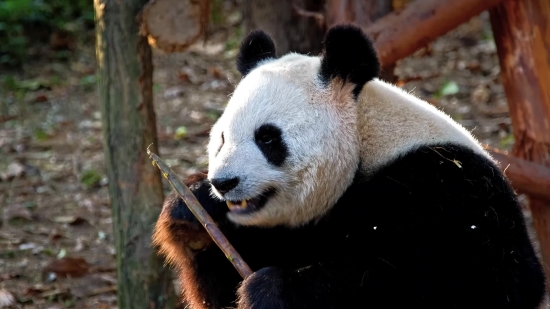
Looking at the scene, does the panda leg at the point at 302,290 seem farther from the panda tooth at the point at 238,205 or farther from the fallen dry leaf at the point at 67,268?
the fallen dry leaf at the point at 67,268

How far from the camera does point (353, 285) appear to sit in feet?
9.54

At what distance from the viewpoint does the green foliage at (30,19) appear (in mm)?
8922

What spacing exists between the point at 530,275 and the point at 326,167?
90cm

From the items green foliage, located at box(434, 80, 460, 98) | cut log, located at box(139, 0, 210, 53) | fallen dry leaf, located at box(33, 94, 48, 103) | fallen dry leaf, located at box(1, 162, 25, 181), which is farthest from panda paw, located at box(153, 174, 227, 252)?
fallen dry leaf, located at box(33, 94, 48, 103)

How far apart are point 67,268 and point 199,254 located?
1.91 meters

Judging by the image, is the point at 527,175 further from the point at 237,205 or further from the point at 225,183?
the point at 225,183

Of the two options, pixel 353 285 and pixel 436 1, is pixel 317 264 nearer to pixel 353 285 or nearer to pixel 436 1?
pixel 353 285

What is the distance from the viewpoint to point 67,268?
5.10 metres

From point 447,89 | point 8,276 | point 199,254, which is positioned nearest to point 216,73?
point 447,89

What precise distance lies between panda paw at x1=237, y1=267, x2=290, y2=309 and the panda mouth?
0.28 metres

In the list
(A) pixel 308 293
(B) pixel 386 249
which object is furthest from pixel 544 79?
(A) pixel 308 293

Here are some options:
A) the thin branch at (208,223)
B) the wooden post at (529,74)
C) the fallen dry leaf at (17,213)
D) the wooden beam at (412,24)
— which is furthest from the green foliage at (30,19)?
the thin branch at (208,223)

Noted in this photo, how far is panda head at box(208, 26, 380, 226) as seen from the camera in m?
3.05

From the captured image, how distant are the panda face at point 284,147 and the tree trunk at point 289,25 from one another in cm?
158
